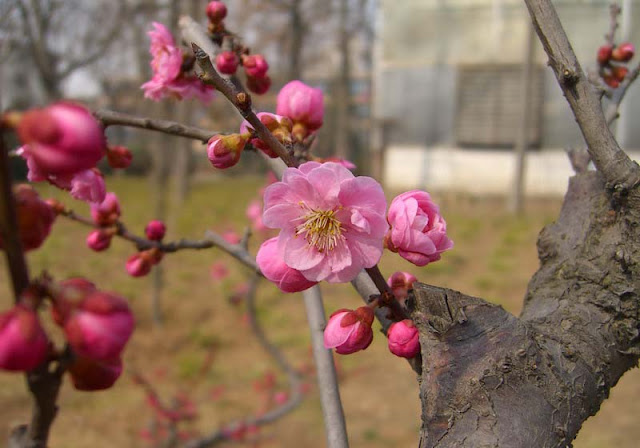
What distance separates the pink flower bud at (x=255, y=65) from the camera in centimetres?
107

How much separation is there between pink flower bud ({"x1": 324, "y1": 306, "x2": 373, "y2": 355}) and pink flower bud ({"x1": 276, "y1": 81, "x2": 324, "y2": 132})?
38cm

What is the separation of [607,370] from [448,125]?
887 cm

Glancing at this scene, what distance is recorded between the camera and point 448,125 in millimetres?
9258

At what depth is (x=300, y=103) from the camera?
3.13 ft

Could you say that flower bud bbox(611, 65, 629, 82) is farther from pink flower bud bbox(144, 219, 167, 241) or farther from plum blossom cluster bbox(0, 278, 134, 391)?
plum blossom cluster bbox(0, 278, 134, 391)

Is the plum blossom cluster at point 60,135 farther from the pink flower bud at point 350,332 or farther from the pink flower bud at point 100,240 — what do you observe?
the pink flower bud at point 100,240

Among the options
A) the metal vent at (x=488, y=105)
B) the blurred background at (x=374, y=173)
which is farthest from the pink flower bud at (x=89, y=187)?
the metal vent at (x=488, y=105)

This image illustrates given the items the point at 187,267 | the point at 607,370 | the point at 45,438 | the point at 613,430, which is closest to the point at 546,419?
the point at 607,370

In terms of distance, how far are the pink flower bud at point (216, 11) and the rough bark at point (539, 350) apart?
0.70m

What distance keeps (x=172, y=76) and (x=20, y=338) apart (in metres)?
0.69

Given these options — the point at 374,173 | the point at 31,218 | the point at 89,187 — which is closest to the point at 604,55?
the point at 89,187

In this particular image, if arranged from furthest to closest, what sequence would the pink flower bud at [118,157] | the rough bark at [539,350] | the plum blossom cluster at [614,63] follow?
the plum blossom cluster at [614,63], the pink flower bud at [118,157], the rough bark at [539,350]

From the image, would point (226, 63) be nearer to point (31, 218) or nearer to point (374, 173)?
point (31, 218)

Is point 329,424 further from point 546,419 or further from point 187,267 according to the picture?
point 187,267
